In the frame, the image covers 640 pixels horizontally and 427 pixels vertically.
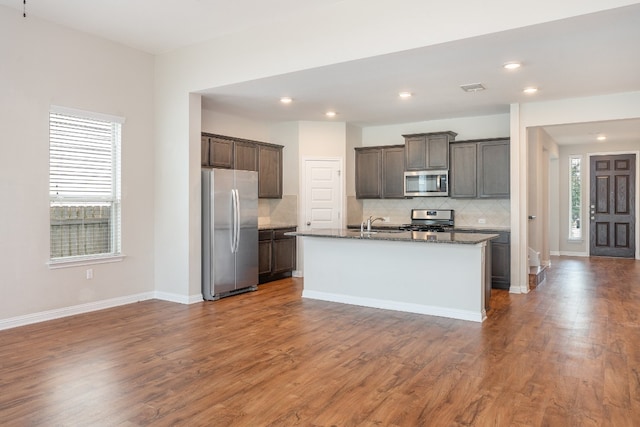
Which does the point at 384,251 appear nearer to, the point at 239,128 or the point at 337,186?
the point at 337,186

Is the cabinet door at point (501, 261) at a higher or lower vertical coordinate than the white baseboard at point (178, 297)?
higher

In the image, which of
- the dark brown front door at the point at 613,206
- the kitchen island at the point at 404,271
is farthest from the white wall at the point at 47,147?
the dark brown front door at the point at 613,206

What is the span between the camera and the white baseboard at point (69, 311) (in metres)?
4.72

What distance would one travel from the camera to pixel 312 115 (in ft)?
24.5

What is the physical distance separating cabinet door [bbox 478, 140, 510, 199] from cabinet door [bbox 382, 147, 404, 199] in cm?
137

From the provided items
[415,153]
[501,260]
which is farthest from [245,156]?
[501,260]

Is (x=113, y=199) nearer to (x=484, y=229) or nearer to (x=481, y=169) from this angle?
(x=484, y=229)

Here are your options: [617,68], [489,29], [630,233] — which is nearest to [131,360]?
[489,29]

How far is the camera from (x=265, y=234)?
23.8 feet

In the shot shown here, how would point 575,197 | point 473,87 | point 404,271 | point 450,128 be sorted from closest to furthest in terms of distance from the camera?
point 404,271 → point 473,87 → point 450,128 → point 575,197

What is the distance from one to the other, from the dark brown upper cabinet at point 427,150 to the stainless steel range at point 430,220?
0.79 meters

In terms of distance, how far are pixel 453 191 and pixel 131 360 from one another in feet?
18.1

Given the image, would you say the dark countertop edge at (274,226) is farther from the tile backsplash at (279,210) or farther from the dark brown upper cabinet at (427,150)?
the dark brown upper cabinet at (427,150)

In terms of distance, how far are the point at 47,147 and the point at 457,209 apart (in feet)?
19.8
